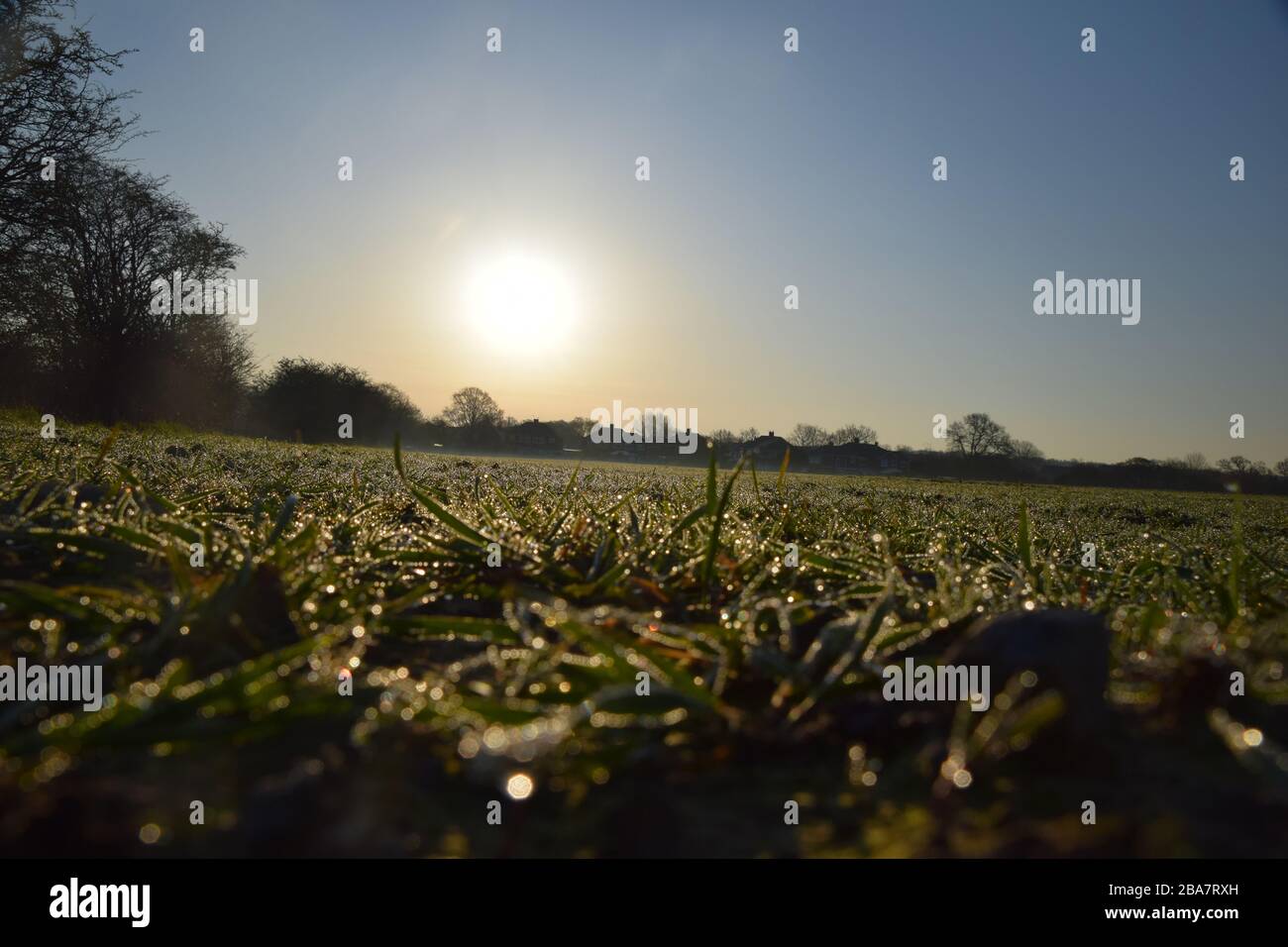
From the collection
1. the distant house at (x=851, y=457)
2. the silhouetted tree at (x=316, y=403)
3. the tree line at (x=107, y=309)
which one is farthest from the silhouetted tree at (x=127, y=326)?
the distant house at (x=851, y=457)

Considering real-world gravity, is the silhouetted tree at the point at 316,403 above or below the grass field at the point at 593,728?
above

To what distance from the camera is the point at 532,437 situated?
196 feet

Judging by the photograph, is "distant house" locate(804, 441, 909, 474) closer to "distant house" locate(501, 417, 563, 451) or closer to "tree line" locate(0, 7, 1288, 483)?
"tree line" locate(0, 7, 1288, 483)

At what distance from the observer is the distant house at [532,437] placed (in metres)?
56.2
